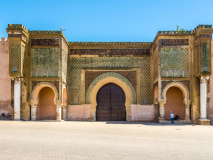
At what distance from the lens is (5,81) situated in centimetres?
1469

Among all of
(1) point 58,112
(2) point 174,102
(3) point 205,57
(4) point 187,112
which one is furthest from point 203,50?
(1) point 58,112

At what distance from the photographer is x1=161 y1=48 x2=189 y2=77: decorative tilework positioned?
14.6m

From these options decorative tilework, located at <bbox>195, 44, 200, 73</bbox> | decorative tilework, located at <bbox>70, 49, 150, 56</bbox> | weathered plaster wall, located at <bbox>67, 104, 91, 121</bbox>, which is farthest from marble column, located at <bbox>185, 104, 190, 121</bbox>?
weathered plaster wall, located at <bbox>67, 104, 91, 121</bbox>

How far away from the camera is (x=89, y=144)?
6582 mm

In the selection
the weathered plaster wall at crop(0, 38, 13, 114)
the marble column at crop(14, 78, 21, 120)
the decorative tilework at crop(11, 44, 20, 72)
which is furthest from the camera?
the weathered plaster wall at crop(0, 38, 13, 114)

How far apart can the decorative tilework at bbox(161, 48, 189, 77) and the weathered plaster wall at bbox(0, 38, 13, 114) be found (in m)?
8.11

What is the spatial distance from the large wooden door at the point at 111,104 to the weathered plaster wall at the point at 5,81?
5097 mm

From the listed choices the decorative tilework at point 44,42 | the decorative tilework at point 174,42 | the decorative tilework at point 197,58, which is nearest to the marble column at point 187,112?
the decorative tilework at point 197,58

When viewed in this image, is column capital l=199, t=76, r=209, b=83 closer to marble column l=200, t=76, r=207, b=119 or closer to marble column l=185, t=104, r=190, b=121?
marble column l=200, t=76, r=207, b=119

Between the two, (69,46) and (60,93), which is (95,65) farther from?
(60,93)

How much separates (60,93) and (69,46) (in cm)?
350

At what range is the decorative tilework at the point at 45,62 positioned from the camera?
1462 cm

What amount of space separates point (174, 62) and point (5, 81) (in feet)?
29.3

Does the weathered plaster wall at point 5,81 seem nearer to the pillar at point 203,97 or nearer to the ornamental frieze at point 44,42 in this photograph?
the ornamental frieze at point 44,42
